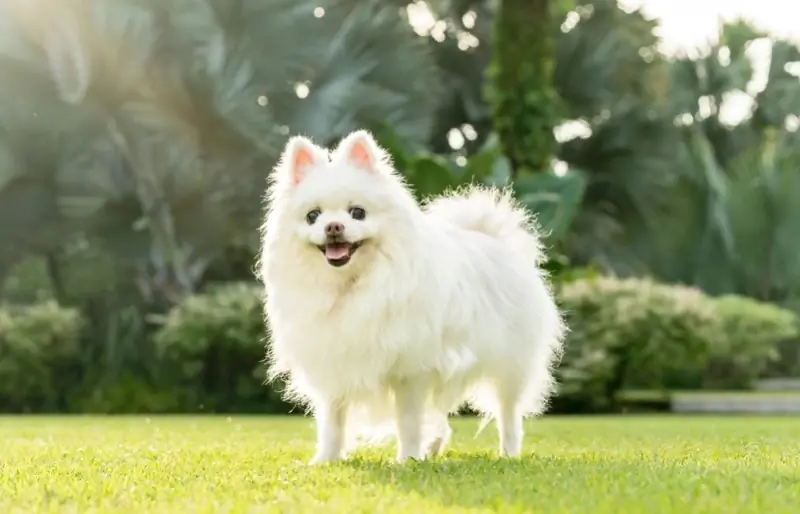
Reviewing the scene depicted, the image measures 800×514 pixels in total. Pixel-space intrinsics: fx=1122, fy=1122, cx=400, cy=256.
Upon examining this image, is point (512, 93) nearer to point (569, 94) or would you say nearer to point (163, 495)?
point (569, 94)

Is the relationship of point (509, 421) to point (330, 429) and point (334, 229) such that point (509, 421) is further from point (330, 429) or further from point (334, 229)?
point (334, 229)

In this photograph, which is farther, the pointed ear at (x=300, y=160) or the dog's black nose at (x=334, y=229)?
the pointed ear at (x=300, y=160)

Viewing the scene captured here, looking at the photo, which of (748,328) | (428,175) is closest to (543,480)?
(428,175)

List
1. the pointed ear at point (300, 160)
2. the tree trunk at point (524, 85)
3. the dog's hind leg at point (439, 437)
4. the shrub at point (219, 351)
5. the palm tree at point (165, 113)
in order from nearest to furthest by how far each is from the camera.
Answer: the pointed ear at point (300, 160)
the dog's hind leg at point (439, 437)
the shrub at point (219, 351)
the tree trunk at point (524, 85)
the palm tree at point (165, 113)

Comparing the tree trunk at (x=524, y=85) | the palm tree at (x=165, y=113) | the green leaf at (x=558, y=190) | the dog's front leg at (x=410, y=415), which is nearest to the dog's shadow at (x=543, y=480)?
the dog's front leg at (x=410, y=415)

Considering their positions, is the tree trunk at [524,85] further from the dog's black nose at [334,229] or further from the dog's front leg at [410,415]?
the dog's black nose at [334,229]

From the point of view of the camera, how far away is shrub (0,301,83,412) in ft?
48.0

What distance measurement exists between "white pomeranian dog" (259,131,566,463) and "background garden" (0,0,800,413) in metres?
7.92

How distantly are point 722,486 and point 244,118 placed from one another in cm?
1354

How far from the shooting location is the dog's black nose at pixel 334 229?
521cm

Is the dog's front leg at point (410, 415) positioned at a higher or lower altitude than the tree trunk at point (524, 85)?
lower

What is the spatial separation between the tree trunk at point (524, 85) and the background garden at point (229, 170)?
32mm

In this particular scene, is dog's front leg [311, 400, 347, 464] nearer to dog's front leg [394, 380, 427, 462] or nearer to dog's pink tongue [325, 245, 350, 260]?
dog's front leg [394, 380, 427, 462]

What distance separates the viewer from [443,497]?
13.0 ft
